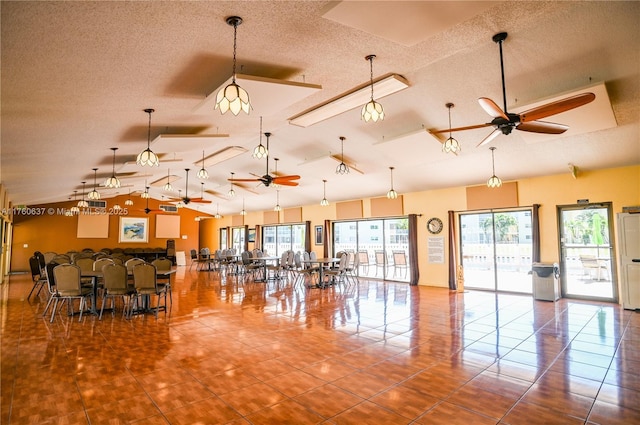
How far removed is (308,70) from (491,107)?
6.52ft

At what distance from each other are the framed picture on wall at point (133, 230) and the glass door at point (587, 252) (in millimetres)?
17668

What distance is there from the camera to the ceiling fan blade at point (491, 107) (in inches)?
123

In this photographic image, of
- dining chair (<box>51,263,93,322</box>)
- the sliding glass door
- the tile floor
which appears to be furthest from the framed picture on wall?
the sliding glass door

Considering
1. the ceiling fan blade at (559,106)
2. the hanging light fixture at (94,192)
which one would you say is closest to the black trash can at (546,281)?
the ceiling fan blade at (559,106)

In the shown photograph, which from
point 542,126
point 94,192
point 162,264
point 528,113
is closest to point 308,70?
point 528,113

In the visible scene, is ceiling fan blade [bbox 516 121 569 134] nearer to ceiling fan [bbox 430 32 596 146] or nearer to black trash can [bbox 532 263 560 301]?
ceiling fan [bbox 430 32 596 146]

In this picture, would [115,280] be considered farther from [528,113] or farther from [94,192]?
[528,113]

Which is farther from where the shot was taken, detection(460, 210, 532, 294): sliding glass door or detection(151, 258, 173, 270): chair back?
detection(460, 210, 532, 294): sliding glass door

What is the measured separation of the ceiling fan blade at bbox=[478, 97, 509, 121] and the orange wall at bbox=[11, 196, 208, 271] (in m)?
17.9

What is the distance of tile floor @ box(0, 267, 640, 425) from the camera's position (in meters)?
2.79

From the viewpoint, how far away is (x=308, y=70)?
3885 millimetres

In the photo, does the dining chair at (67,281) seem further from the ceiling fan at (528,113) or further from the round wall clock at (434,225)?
the round wall clock at (434,225)

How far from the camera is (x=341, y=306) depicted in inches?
274

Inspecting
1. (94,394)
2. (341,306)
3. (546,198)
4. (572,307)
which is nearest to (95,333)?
(94,394)
